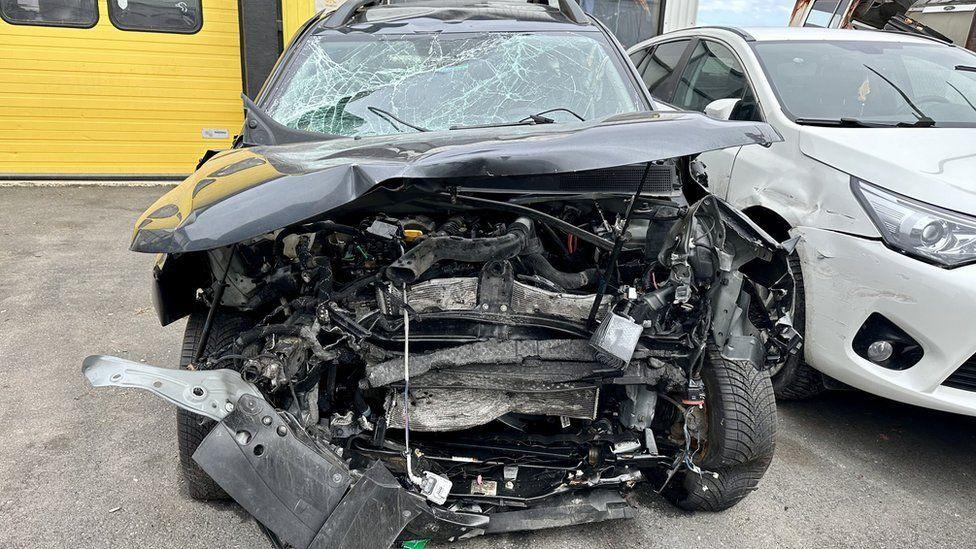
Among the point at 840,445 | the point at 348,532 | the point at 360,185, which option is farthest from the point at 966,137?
the point at 348,532

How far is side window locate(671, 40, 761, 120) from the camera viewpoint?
403 cm

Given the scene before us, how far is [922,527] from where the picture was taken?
2.76 m

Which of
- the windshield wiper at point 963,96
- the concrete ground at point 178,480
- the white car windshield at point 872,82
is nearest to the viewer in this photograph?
the concrete ground at point 178,480

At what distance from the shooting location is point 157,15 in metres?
7.24

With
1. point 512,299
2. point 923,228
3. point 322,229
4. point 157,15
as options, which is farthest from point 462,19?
point 157,15

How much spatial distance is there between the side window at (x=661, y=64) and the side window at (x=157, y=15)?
16.4 ft

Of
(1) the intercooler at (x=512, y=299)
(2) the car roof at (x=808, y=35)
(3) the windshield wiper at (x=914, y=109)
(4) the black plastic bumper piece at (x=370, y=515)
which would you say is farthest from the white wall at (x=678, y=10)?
(4) the black plastic bumper piece at (x=370, y=515)

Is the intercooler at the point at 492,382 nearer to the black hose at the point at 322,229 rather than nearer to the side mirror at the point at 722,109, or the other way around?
the black hose at the point at 322,229

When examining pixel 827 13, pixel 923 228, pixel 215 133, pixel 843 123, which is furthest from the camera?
pixel 215 133

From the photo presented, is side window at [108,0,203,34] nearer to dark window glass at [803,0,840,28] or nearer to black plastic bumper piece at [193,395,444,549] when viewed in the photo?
dark window glass at [803,0,840,28]

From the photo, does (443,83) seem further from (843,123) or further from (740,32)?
(740,32)

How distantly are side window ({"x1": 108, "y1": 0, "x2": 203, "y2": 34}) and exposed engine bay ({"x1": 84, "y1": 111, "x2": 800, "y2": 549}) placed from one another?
5.80 metres

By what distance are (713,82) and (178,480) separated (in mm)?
3950

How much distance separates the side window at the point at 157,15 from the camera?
7.15 meters
